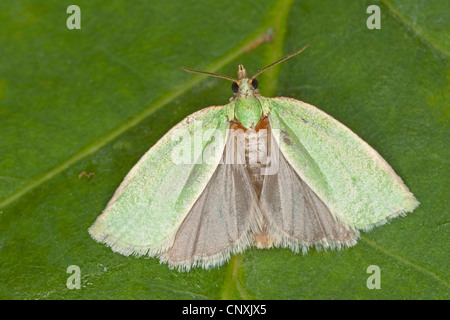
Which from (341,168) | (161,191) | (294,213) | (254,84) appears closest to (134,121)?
(161,191)

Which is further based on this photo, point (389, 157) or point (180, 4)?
point (180, 4)

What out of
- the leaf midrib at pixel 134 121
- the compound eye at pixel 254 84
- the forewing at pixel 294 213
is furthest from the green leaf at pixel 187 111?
the compound eye at pixel 254 84

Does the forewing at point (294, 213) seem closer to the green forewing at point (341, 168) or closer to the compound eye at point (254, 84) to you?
the green forewing at point (341, 168)

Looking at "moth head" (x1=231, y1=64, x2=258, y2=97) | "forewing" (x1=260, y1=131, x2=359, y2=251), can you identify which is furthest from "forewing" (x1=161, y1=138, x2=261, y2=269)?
"moth head" (x1=231, y1=64, x2=258, y2=97)

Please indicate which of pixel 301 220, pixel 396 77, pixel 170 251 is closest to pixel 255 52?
pixel 396 77

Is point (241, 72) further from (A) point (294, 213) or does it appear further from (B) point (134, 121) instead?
(A) point (294, 213)

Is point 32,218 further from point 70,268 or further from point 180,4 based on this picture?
point 180,4

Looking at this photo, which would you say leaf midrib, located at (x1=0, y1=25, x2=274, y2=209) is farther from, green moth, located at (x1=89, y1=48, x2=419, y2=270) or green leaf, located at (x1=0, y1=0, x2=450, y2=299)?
green moth, located at (x1=89, y1=48, x2=419, y2=270)
